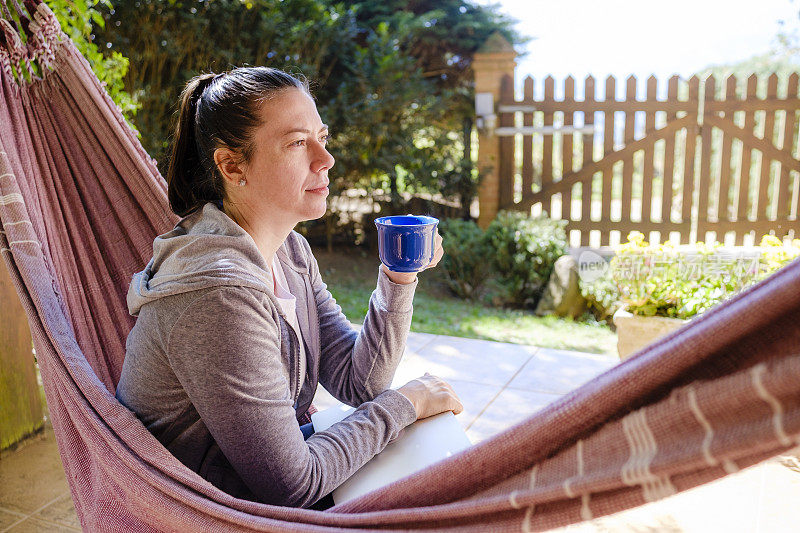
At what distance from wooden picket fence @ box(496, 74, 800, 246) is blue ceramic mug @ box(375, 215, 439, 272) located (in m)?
4.73

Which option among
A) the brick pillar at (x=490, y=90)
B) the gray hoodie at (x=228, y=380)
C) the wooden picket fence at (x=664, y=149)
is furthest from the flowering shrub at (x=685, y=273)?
the brick pillar at (x=490, y=90)

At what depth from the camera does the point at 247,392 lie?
0.99 m

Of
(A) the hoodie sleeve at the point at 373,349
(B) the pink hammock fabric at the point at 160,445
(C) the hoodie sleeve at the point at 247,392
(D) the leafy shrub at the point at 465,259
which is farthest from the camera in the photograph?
(D) the leafy shrub at the point at 465,259

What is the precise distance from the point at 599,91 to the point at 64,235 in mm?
5083

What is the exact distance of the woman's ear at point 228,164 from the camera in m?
1.20

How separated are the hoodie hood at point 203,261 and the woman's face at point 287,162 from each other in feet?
0.29

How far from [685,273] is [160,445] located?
2950 mm

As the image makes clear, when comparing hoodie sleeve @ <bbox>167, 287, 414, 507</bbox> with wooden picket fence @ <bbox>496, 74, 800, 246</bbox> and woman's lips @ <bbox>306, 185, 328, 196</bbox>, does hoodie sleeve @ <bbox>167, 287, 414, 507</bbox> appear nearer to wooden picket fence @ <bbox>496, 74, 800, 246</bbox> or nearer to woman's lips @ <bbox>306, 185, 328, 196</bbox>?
woman's lips @ <bbox>306, 185, 328, 196</bbox>

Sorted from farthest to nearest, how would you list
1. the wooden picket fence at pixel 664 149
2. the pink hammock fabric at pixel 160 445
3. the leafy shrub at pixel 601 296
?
the wooden picket fence at pixel 664 149
the leafy shrub at pixel 601 296
the pink hammock fabric at pixel 160 445

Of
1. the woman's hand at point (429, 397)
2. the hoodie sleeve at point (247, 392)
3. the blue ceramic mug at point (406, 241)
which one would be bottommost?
the woman's hand at point (429, 397)

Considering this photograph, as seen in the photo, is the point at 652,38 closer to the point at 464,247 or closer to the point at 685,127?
the point at 685,127

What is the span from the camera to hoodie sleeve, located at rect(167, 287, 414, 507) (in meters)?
0.98

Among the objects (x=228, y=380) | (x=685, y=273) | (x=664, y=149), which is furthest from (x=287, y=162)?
(x=664, y=149)

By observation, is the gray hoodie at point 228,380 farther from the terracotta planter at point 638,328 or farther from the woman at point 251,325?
the terracotta planter at point 638,328
